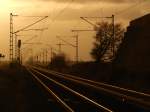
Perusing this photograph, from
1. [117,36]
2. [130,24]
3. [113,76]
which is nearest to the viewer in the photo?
[113,76]

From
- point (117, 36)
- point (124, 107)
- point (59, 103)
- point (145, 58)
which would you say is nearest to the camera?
point (124, 107)

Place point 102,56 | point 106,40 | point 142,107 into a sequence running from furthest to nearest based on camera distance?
point 106,40, point 102,56, point 142,107

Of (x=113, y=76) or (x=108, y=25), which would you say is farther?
(x=108, y=25)

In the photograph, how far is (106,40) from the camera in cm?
13262

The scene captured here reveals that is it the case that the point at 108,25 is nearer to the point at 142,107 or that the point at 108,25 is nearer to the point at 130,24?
the point at 130,24

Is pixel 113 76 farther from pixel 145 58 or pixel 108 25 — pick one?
pixel 108 25

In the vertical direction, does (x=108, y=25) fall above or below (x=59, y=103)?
above

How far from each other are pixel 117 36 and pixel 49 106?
12314 centimetres

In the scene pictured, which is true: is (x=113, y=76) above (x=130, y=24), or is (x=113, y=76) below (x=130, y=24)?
below

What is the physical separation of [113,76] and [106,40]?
83847mm

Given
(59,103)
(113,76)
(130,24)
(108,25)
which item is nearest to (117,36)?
(108,25)

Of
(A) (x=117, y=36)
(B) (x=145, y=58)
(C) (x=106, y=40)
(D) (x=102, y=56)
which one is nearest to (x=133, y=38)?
(B) (x=145, y=58)

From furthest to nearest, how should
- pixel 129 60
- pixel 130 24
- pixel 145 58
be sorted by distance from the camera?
pixel 130 24 → pixel 129 60 → pixel 145 58

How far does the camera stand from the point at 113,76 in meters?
49.1
